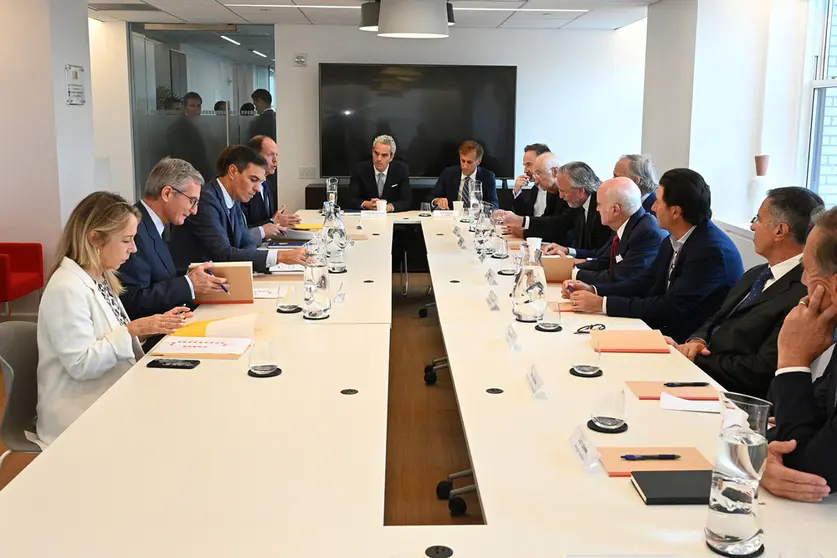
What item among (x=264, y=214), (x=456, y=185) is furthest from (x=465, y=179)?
(x=264, y=214)

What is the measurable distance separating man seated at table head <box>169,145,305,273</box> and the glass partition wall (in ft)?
19.1

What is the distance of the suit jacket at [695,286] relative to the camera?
381 cm

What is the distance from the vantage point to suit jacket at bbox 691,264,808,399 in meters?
3.01

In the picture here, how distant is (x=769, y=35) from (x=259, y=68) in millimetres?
6180

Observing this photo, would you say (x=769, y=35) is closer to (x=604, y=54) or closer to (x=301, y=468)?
(x=604, y=54)

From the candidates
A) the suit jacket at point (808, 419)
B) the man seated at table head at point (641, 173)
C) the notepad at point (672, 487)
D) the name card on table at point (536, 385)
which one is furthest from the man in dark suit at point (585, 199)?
the notepad at point (672, 487)

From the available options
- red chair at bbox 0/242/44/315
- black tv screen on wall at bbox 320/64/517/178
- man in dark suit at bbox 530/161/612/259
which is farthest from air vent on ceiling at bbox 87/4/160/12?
man in dark suit at bbox 530/161/612/259

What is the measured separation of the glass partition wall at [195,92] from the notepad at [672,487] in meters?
9.46

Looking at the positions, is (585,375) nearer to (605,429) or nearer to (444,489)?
(605,429)

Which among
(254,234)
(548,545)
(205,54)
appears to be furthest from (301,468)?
(205,54)

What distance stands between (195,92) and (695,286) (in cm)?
848

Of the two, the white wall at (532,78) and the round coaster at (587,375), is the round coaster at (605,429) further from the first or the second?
the white wall at (532,78)

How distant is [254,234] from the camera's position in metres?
5.70

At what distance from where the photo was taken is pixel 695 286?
151 inches
